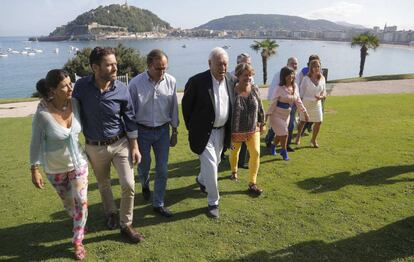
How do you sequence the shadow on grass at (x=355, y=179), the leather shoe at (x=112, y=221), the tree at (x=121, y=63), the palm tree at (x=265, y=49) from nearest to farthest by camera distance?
the leather shoe at (x=112, y=221), the shadow on grass at (x=355, y=179), the tree at (x=121, y=63), the palm tree at (x=265, y=49)

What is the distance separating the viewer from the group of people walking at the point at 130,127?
353cm

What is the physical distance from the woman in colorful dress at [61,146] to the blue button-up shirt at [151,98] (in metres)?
0.89

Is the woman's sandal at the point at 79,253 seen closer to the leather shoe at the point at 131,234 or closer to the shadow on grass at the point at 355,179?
the leather shoe at the point at 131,234

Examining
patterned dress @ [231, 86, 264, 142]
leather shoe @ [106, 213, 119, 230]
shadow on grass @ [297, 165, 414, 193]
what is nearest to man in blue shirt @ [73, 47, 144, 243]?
leather shoe @ [106, 213, 119, 230]

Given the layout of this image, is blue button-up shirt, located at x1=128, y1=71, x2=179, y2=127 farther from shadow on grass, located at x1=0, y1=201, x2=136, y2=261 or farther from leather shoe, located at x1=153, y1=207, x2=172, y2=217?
shadow on grass, located at x1=0, y1=201, x2=136, y2=261

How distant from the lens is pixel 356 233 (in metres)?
4.23

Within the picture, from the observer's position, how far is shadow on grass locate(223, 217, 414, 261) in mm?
3764

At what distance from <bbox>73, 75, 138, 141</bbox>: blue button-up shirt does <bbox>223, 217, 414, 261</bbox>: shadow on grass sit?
202 centimetres

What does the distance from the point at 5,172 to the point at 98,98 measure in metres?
4.47

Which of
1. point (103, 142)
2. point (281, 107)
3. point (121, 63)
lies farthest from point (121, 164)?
point (121, 63)

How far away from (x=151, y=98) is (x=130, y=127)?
616mm

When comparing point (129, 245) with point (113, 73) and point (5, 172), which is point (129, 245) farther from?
point (5, 172)

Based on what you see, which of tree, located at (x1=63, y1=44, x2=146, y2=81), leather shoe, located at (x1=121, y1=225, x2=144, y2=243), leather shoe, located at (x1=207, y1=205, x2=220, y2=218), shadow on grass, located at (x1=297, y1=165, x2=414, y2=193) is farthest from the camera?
tree, located at (x1=63, y1=44, x2=146, y2=81)

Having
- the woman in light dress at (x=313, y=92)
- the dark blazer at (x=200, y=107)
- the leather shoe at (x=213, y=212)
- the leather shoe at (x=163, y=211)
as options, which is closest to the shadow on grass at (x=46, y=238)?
the leather shoe at (x=163, y=211)
